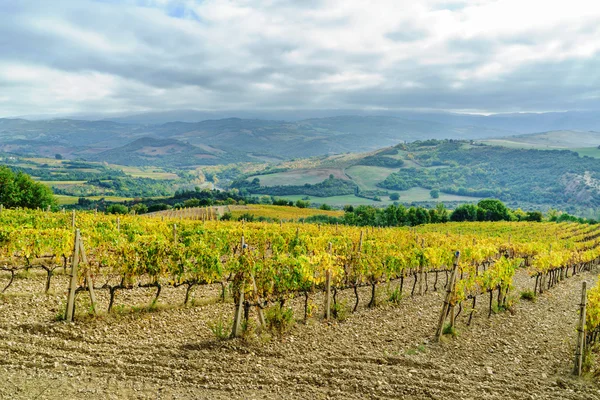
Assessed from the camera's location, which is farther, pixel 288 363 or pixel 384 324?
pixel 384 324

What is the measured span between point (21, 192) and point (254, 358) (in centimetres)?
4849

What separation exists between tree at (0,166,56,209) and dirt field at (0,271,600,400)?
39.8 meters

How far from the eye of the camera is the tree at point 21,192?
45406 mm

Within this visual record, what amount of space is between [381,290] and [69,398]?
1162cm

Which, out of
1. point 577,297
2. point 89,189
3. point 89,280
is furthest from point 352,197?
point 89,280

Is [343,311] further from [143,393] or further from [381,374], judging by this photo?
[143,393]

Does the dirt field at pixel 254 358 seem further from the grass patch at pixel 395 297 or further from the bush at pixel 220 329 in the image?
the grass patch at pixel 395 297

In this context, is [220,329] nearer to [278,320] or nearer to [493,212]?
[278,320]

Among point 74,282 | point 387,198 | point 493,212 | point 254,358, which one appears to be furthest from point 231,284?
point 387,198

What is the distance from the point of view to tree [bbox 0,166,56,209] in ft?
149

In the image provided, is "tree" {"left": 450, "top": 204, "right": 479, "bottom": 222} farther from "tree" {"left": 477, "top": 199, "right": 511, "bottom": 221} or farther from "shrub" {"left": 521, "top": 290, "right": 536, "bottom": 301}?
"shrub" {"left": 521, "top": 290, "right": 536, "bottom": 301}

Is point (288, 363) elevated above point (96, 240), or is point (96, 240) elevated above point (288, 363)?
point (96, 240)

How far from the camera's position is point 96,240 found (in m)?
14.5

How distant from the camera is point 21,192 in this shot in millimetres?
46688
